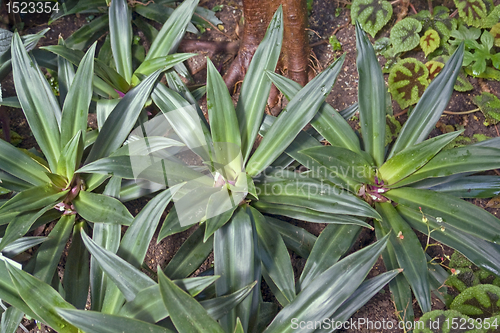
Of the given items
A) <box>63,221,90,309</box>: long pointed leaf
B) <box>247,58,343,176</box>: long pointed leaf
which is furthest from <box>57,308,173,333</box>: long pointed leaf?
<box>247,58,343,176</box>: long pointed leaf

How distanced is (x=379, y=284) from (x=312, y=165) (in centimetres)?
47

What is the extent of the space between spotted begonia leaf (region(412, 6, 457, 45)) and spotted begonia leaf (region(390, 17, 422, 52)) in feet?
0.38

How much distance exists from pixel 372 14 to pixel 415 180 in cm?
127

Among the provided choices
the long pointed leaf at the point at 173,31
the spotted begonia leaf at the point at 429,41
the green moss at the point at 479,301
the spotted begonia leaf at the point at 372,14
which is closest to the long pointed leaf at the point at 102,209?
the long pointed leaf at the point at 173,31

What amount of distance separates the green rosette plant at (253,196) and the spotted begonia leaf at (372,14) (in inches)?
39.4

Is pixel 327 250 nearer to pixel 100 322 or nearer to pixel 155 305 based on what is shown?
pixel 155 305

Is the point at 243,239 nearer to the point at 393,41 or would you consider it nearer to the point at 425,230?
the point at 425,230

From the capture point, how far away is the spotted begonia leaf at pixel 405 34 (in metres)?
2.01

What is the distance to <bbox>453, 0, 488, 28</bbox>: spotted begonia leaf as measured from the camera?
2006 millimetres

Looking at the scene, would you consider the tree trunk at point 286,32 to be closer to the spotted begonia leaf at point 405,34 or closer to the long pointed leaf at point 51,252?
the spotted begonia leaf at point 405,34

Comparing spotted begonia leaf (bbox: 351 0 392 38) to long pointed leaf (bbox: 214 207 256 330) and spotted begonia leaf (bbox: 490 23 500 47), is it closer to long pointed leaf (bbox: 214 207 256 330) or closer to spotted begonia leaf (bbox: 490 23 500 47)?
spotted begonia leaf (bbox: 490 23 500 47)

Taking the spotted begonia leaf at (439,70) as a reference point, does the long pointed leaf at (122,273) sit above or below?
below

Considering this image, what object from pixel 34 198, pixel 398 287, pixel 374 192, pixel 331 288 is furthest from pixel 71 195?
pixel 398 287

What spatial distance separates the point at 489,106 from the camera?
1922mm
